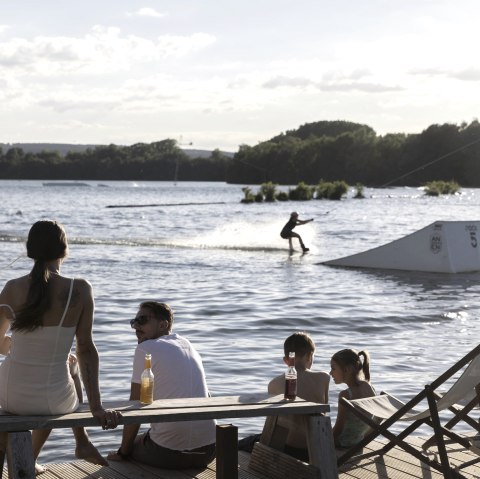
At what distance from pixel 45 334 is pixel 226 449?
128 centimetres

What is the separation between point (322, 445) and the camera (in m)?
6.27

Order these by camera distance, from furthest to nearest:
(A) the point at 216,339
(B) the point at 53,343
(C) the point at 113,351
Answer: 1. (A) the point at 216,339
2. (C) the point at 113,351
3. (B) the point at 53,343

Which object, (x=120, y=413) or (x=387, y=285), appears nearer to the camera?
(x=120, y=413)

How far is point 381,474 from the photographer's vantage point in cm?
702

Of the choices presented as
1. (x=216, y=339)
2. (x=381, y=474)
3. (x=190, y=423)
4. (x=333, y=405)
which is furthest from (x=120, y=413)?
(x=216, y=339)

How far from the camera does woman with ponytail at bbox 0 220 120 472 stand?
5516mm

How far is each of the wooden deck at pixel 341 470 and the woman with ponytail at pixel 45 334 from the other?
0.97 m

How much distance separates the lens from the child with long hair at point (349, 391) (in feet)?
→ 24.3

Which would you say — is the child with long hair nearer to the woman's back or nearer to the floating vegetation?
the woman's back

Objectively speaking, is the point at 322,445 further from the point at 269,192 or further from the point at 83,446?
the point at 269,192

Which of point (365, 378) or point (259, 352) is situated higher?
point (365, 378)

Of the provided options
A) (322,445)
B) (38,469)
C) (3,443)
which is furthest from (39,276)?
(322,445)

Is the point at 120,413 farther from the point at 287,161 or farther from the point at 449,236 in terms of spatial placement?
the point at 287,161

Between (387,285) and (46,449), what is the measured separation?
1656cm
